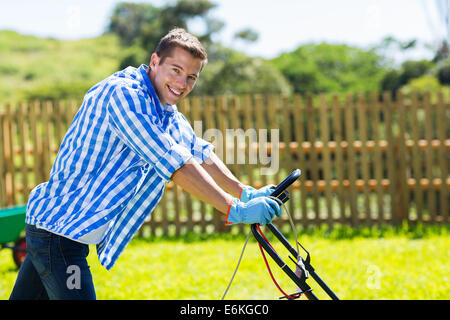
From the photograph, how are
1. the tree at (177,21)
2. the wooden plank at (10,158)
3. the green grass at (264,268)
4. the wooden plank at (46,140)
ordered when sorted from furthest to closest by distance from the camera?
the tree at (177,21) → the wooden plank at (10,158) → the wooden plank at (46,140) → the green grass at (264,268)

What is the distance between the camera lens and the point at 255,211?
76.2 inches

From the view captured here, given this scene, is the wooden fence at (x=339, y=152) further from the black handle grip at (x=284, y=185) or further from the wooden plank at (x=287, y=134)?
the black handle grip at (x=284, y=185)

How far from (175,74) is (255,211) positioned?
2.29 feet

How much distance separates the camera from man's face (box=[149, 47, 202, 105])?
2174mm

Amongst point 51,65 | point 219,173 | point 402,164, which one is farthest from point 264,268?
point 51,65

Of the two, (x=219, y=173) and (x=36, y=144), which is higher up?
(x=36, y=144)

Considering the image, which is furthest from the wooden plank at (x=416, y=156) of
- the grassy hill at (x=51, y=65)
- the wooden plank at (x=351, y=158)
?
the grassy hill at (x=51, y=65)

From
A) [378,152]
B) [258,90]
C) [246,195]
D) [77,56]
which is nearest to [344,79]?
[258,90]

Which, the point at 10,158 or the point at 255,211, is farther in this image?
the point at 10,158

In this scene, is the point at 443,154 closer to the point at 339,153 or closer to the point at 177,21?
the point at 339,153

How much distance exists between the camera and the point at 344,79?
37.4 meters

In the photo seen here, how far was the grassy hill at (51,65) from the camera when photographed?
81.7 ft
